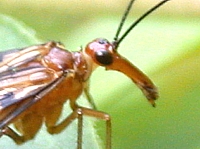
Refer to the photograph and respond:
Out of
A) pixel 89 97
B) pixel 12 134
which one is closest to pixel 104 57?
pixel 89 97

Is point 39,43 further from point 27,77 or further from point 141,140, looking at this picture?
point 141,140

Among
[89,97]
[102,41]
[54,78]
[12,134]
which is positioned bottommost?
[12,134]

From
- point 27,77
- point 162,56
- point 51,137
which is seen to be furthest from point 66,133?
point 162,56

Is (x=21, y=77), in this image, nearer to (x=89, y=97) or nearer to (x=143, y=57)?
(x=89, y=97)

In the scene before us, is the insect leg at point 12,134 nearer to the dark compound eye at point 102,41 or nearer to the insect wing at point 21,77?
the insect wing at point 21,77

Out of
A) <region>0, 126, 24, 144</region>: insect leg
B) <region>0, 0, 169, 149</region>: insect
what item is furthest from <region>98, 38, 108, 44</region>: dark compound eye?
<region>0, 126, 24, 144</region>: insect leg

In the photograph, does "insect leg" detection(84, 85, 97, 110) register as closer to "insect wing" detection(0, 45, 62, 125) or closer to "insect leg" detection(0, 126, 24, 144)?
"insect wing" detection(0, 45, 62, 125)

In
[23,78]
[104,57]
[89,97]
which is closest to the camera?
[23,78]

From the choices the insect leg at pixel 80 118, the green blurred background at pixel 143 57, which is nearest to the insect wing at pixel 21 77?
the insect leg at pixel 80 118
